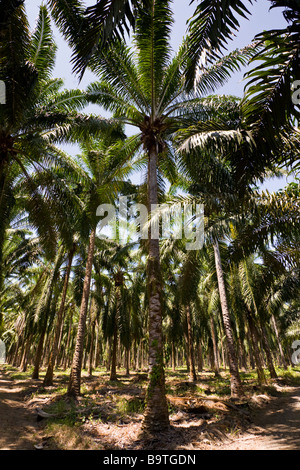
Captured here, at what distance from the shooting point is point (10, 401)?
11094 millimetres

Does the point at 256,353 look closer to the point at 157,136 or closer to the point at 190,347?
the point at 190,347

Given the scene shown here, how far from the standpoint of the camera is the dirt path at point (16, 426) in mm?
6047

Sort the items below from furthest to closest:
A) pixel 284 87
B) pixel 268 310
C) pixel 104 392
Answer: pixel 268 310
pixel 104 392
pixel 284 87

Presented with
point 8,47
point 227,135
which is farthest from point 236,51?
point 8,47

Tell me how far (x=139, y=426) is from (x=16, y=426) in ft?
11.9

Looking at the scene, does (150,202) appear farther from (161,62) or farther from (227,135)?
(161,62)

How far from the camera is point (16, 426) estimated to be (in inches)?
296

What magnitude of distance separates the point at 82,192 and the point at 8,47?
28.8ft

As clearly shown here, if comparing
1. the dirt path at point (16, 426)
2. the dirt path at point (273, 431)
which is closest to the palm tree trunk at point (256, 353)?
the dirt path at point (273, 431)

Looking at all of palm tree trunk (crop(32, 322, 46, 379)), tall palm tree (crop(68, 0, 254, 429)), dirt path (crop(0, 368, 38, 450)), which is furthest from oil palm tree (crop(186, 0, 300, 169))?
palm tree trunk (crop(32, 322, 46, 379))

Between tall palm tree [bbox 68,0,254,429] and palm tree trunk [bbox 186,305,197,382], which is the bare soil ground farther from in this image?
palm tree trunk [bbox 186,305,197,382]

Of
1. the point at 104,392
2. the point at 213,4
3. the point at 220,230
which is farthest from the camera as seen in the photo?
the point at 104,392

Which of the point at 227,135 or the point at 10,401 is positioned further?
the point at 10,401

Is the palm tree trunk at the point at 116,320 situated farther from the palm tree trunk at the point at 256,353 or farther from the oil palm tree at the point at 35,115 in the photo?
the oil palm tree at the point at 35,115
